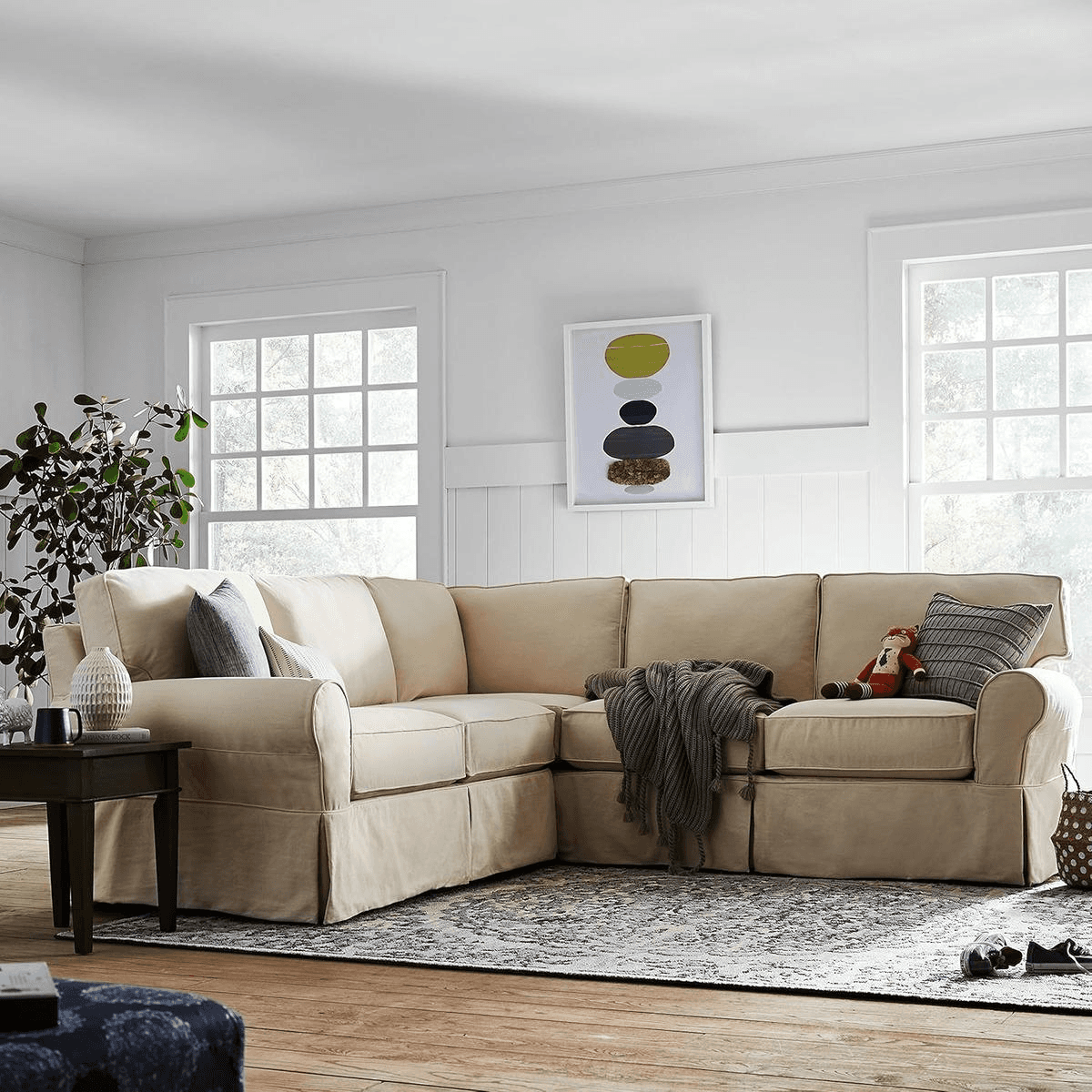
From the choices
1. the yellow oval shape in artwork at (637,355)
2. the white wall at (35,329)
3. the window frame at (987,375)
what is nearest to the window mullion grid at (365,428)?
the yellow oval shape in artwork at (637,355)

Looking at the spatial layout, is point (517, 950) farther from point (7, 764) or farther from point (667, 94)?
point (667, 94)

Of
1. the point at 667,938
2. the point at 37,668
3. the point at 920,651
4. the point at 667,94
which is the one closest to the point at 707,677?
the point at 920,651

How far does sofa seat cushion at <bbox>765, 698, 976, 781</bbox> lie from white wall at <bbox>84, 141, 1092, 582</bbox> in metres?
1.57

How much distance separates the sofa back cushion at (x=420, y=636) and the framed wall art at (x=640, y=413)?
106 centimetres

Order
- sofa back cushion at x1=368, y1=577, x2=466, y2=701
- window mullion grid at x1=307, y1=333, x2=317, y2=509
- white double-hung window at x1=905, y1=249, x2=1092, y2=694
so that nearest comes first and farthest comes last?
1. sofa back cushion at x1=368, y1=577, x2=466, y2=701
2. white double-hung window at x1=905, y1=249, x2=1092, y2=694
3. window mullion grid at x1=307, y1=333, x2=317, y2=509

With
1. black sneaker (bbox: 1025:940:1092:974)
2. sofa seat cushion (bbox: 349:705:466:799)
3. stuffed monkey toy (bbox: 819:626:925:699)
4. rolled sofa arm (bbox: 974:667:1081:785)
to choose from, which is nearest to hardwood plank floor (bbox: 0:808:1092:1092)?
black sneaker (bbox: 1025:940:1092:974)

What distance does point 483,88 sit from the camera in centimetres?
516

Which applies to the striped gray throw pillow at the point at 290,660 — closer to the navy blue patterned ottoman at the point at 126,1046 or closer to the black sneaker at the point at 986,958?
the black sneaker at the point at 986,958

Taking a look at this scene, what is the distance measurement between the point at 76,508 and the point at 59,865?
287 cm

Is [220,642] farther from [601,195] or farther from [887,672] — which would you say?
[601,195]

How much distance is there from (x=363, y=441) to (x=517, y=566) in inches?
38.9

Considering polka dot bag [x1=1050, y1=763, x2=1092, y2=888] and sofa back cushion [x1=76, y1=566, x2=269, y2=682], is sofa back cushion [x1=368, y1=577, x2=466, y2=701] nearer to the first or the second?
sofa back cushion [x1=76, y1=566, x2=269, y2=682]

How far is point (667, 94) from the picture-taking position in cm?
525

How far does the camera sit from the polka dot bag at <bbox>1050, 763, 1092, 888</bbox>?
3996 millimetres
